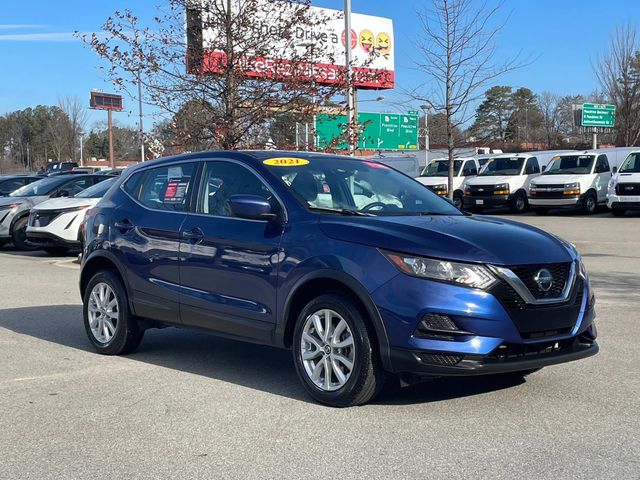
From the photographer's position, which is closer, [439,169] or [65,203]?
[65,203]

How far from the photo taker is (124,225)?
6.96 meters

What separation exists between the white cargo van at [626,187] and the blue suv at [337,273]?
2028cm

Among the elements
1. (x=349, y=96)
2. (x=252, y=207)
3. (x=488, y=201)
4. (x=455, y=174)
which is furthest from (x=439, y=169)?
(x=252, y=207)

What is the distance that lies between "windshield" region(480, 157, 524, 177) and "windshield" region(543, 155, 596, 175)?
1623 millimetres

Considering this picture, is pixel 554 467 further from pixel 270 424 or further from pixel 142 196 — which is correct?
pixel 142 196

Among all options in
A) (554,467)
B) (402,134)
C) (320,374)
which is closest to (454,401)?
(320,374)

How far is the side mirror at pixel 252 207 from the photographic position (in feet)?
18.3

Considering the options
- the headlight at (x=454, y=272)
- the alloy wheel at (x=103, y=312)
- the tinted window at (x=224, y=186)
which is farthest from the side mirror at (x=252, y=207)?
the alloy wheel at (x=103, y=312)

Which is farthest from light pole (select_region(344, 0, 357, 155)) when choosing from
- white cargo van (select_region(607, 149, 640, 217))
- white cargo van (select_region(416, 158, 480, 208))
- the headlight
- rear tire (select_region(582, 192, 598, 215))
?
white cargo van (select_region(416, 158, 480, 208))

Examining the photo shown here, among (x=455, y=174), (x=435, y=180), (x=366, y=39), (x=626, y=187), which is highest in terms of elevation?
(x=366, y=39)

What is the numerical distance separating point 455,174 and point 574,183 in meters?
6.24

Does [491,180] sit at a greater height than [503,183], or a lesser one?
greater

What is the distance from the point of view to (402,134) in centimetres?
5159

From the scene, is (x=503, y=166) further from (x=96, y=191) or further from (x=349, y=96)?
(x=96, y=191)
